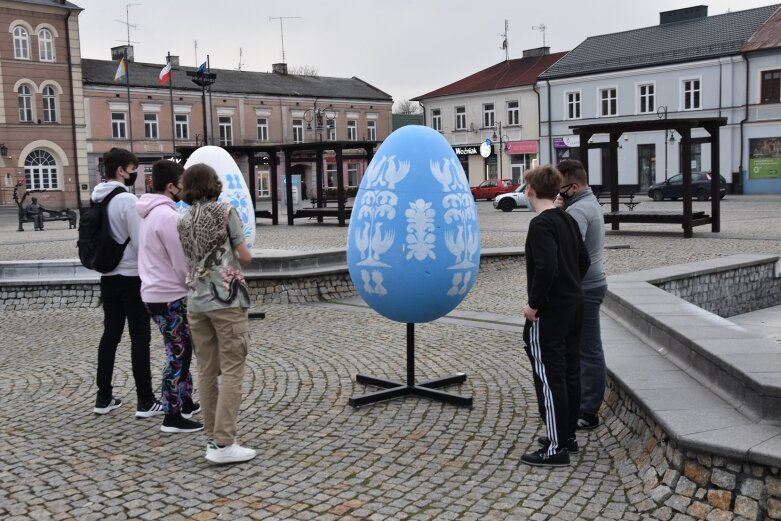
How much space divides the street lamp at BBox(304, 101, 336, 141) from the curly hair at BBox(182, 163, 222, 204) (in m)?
53.5

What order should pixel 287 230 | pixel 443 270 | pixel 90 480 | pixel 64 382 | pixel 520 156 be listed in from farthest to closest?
pixel 520 156 → pixel 287 230 → pixel 64 382 → pixel 443 270 → pixel 90 480

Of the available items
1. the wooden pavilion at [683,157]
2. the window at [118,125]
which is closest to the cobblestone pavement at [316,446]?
the wooden pavilion at [683,157]

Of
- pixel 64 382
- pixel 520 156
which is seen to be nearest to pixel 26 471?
pixel 64 382

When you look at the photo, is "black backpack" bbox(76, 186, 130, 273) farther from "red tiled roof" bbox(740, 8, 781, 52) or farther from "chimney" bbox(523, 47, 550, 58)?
"chimney" bbox(523, 47, 550, 58)

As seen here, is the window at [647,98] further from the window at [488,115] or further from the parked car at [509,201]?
the parked car at [509,201]

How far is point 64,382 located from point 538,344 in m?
4.54

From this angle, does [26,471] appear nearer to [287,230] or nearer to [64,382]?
[64,382]

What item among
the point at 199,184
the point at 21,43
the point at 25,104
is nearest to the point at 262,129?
the point at 25,104

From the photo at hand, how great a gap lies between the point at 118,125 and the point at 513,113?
2614 cm

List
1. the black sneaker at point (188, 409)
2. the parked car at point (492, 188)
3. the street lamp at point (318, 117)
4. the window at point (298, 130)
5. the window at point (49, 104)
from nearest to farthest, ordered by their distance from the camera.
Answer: the black sneaker at point (188, 409) → the parked car at point (492, 188) → the window at point (49, 104) → the street lamp at point (318, 117) → the window at point (298, 130)

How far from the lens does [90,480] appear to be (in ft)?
16.0

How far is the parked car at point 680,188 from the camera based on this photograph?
37594 mm

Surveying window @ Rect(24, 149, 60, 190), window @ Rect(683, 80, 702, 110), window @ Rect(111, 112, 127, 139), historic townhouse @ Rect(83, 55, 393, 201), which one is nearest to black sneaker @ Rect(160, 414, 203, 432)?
historic townhouse @ Rect(83, 55, 393, 201)

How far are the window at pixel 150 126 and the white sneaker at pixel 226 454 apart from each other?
53.0 m
